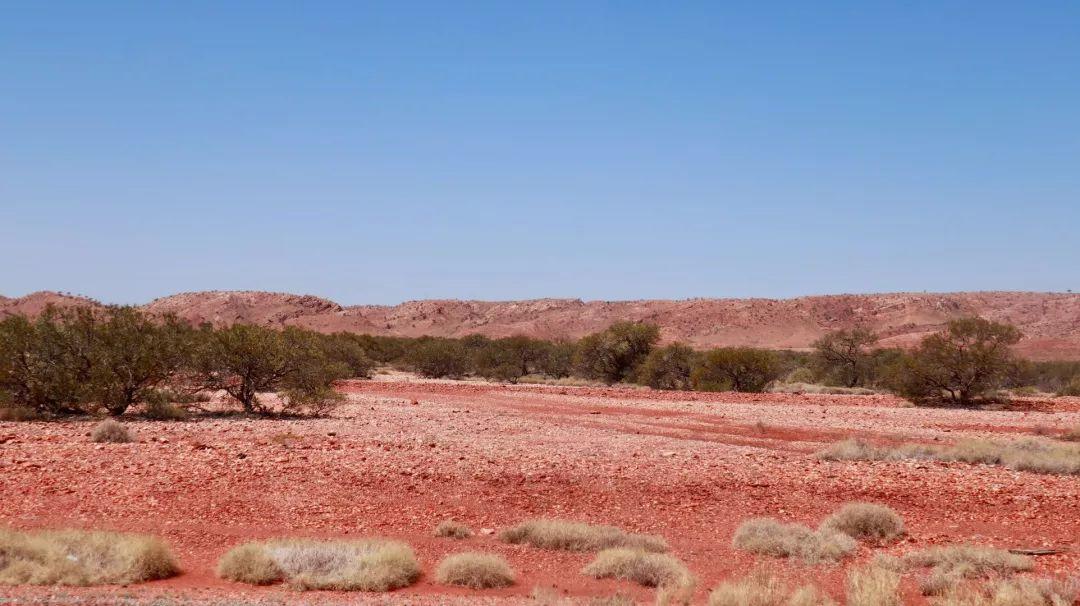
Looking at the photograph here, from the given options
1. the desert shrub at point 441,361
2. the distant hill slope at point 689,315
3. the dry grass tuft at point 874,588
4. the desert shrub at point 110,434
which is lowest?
the dry grass tuft at point 874,588

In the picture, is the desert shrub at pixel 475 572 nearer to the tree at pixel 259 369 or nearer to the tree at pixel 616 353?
the tree at pixel 259 369

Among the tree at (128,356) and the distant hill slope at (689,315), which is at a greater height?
the distant hill slope at (689,315)

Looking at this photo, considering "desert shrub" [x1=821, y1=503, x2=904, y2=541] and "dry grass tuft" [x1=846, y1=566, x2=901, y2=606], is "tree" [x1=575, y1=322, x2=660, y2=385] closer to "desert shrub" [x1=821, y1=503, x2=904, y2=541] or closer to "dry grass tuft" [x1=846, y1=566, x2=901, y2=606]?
"desert shrub" [x1=821, y1=503, x2=904, y2=541]

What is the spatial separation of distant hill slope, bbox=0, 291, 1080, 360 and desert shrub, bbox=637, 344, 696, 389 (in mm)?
53459

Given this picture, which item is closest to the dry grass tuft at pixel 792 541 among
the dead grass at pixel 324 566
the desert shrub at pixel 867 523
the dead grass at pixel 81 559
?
the desert shrub at pixel 867 523

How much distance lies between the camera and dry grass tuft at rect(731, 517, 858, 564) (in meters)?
10.8

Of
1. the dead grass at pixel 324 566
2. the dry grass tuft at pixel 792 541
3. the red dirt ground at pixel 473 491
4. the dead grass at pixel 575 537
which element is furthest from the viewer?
the dead grass at pixel 575 537

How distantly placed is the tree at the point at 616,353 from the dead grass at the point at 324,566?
138 ft

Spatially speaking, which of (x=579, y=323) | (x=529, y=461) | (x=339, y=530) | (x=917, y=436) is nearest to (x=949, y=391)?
(x=917, y=436)

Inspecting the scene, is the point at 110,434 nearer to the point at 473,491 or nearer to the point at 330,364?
the point at 473,491

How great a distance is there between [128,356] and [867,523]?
19.0m

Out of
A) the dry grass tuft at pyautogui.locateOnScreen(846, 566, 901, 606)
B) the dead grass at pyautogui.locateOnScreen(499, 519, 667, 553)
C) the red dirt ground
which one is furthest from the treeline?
the dry grass tuft at pyautogui.locateOnScreen(846, 566, 901, 606)

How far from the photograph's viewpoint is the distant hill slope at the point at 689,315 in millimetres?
104312

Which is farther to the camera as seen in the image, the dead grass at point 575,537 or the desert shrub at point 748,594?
the dead grass at point 575,537
